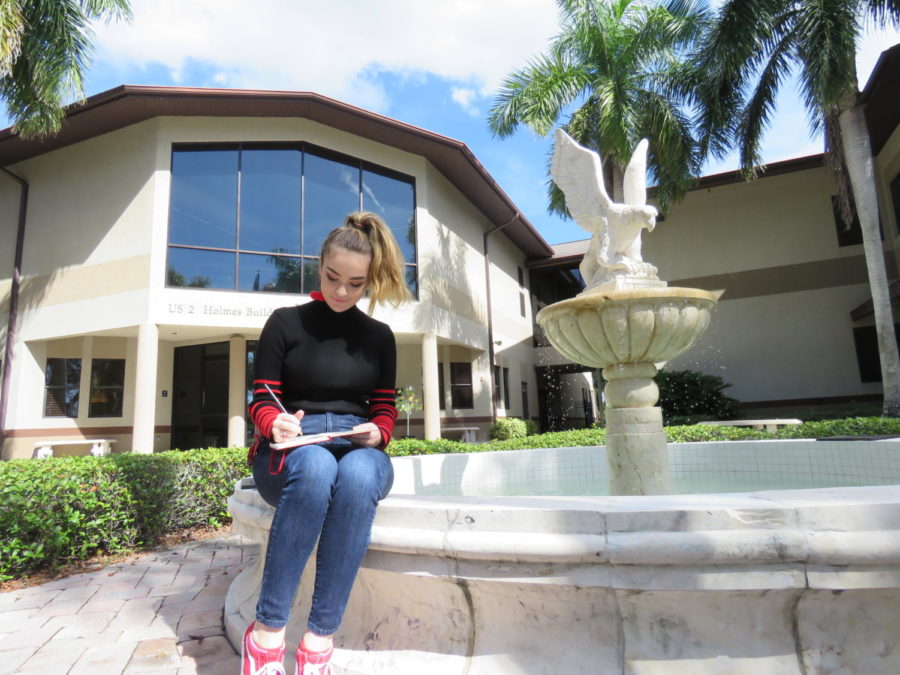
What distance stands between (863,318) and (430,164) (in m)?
12.1

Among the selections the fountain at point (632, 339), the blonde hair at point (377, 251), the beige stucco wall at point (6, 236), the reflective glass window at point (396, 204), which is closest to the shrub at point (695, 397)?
the reflective glass window at point (396, 204)

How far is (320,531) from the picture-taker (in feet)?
5.45

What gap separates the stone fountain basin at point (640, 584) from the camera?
4.39 ft

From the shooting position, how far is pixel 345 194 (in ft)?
41.6

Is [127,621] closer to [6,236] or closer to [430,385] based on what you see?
[430,385]

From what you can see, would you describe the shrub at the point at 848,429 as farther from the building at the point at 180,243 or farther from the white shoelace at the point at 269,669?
the building at the point at 180,243

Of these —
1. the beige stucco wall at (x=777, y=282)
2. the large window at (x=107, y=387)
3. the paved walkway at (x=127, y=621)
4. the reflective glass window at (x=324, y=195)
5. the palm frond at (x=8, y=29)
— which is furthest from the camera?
the beige stucco wall at (x=777, y=282)

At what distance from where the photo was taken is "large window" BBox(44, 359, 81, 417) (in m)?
12.0

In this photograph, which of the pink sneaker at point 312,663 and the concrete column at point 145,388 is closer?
the pink sneaker at point 312,663

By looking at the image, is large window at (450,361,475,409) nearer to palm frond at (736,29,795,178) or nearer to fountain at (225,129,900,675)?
palm frond at (736,29,795,178)

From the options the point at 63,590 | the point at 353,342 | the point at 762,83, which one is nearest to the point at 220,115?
the point at 63,590

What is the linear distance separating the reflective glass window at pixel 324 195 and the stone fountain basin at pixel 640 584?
430 inches

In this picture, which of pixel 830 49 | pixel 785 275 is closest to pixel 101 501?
pixel 830 49

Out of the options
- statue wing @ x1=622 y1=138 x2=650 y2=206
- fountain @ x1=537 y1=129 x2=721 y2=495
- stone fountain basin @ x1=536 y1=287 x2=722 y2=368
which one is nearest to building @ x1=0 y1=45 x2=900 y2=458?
statue wing @ x1=622 y1=138 x2=650 y2=206
